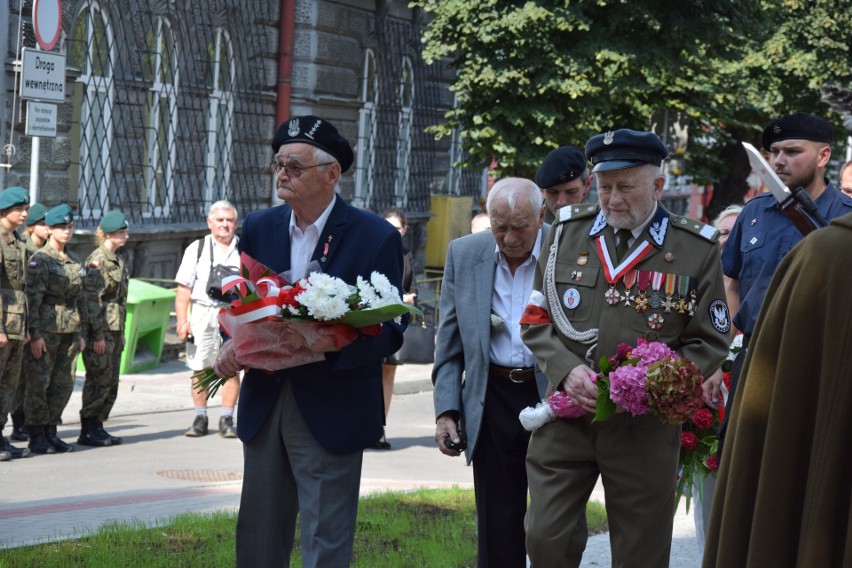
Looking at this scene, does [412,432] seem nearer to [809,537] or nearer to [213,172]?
[213,172]

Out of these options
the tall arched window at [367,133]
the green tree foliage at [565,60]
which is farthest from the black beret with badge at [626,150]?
the tall arched window at [367,133]

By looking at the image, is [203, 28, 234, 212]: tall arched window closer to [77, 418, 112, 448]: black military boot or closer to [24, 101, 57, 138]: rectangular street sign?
[24, 101, 57, 138]: rectangular street sign

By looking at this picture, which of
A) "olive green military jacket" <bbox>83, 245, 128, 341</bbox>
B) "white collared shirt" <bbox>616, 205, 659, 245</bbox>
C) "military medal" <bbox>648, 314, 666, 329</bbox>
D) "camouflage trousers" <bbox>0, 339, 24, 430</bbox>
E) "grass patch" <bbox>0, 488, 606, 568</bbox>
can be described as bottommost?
"grass patch" <bbox>0, 488, 606, 568</bbox>

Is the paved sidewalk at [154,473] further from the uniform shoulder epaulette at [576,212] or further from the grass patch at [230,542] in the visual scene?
the uniform shoulder epaulette at [576,212]

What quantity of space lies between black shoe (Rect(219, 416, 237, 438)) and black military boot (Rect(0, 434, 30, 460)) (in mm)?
1823

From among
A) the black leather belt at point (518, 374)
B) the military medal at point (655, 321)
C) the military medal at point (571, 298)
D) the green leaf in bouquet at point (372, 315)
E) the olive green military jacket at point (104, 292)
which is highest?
the military medal at point (571, 298)

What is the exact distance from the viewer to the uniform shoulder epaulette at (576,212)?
5.36 metres

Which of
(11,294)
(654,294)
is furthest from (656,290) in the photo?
(11,294)

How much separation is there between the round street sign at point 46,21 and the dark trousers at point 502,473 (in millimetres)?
8037

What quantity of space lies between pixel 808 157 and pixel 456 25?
50.0ft

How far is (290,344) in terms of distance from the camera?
16.6 feet

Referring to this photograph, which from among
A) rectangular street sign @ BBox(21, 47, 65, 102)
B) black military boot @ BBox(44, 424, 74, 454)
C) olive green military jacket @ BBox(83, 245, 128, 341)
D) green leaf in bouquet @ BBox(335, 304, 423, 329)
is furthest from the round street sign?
green leaf in bouquet @ BBox(335, 304, 423, 329)

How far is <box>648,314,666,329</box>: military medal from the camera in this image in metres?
5.12

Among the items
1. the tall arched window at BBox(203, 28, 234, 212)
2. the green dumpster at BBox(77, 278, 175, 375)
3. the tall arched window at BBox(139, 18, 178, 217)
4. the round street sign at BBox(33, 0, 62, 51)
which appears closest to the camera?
the round street sign at BBox(33, 0, 62, 51)
